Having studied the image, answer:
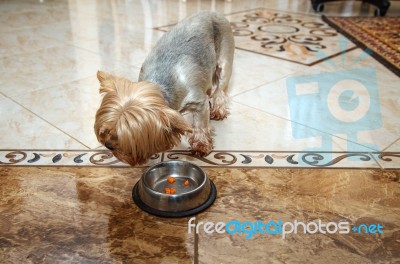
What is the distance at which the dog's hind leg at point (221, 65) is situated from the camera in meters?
2.34

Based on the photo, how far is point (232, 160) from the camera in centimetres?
194

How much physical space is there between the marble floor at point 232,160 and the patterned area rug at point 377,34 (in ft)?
0.45

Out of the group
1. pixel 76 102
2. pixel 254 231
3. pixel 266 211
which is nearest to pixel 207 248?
pixel 254 231

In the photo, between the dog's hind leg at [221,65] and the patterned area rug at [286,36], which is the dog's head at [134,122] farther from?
the patterned area rug at [286,36]

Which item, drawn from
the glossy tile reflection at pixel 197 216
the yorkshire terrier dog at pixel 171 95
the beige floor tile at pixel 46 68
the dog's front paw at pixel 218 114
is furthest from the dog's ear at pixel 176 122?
the beige floor tile at pixel 46 68

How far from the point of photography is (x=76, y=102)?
2561 millimetres

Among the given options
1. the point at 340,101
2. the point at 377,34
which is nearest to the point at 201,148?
the point at 340,101

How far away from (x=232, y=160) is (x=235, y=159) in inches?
0.7

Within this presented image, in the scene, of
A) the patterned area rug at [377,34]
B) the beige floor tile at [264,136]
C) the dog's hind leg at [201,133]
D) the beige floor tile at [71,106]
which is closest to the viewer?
the dog's hind leg at [201,133]

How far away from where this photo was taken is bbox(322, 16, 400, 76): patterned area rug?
350 centimetres

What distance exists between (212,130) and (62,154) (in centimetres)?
80

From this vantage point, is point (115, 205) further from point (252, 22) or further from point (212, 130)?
point (252, 22)

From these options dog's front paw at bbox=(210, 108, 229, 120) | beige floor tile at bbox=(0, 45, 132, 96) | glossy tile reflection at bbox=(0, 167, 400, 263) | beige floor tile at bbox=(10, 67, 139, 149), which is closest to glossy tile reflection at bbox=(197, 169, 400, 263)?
glossy tile reflection at bbox=(0, 167, 400, 263)

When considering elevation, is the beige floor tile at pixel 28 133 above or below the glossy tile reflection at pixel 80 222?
above
